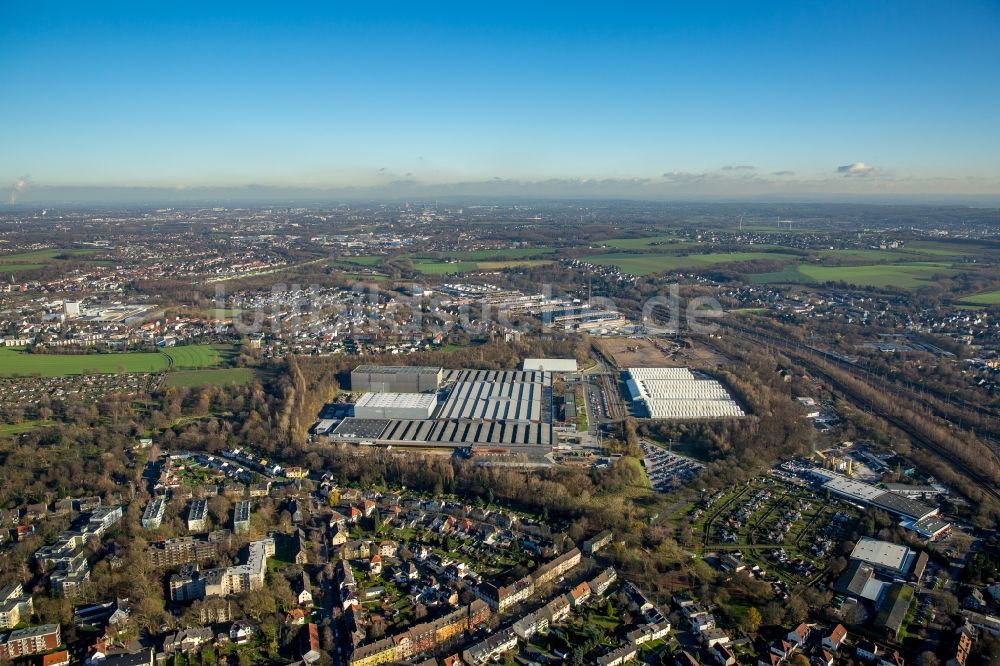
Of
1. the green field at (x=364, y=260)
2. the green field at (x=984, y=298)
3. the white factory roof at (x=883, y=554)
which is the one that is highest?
the green field at (x=364, y=260)

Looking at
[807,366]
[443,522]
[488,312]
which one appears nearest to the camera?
[443,522]

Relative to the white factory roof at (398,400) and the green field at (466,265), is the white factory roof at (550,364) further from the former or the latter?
the green field at (466,265)

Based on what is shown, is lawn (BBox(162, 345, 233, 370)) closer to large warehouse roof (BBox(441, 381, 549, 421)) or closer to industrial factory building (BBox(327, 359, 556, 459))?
industrial factory building (BBox(327, 359, 556, 459))

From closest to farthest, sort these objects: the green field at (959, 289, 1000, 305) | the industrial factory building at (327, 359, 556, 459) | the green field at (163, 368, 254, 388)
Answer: the industrial factory building at (327, 359, 556, 459), the green field at (163, 368, 254, 388), the green field at (959, 289, 1000, 305)

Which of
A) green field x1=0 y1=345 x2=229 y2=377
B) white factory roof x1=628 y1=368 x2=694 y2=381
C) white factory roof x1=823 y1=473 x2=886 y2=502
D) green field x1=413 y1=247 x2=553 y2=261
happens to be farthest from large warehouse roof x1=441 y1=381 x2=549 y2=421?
green field x1=413 y1=247 x2=553 y2=261

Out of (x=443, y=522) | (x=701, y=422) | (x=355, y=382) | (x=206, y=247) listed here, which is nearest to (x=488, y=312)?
(x=355, y=382)

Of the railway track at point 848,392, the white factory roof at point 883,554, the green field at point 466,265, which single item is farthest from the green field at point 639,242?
the white factory roof at point 883,554

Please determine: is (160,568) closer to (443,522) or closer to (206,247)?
(443,522)
